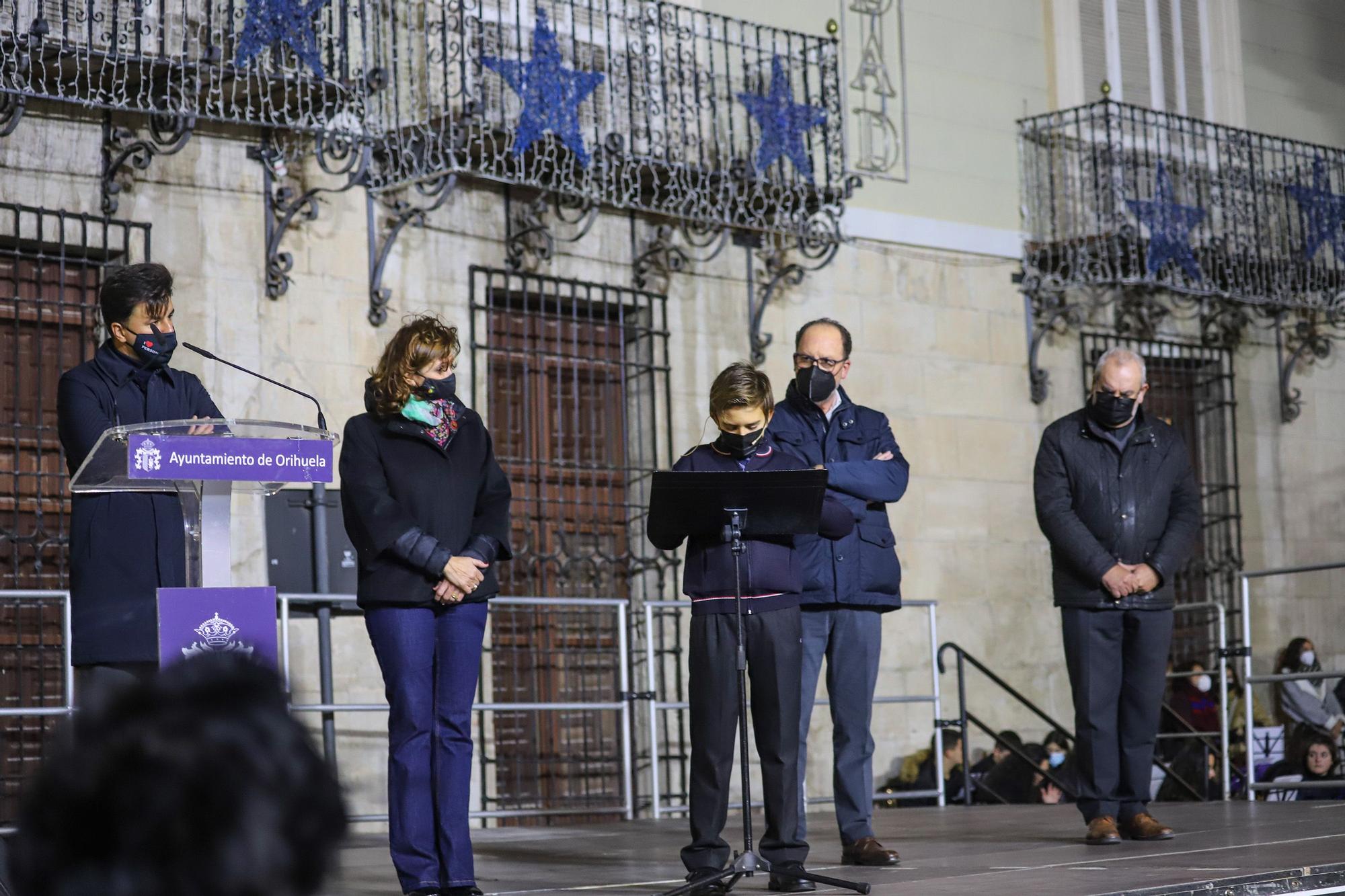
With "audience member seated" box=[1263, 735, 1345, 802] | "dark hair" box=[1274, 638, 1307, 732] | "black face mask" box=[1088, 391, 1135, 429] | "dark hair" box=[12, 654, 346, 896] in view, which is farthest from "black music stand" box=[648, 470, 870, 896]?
"dark hair" box=[1274, 638, 1307, 732]

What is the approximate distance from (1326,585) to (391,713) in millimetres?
10498

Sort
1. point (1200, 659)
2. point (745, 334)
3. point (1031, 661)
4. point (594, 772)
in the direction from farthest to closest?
point (1200, 659), point (1031, 661), point (745, 334), point (594, 772)

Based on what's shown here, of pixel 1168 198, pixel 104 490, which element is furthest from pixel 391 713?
pixel 1168 198

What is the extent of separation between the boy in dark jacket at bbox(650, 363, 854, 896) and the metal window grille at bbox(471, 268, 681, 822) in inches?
187

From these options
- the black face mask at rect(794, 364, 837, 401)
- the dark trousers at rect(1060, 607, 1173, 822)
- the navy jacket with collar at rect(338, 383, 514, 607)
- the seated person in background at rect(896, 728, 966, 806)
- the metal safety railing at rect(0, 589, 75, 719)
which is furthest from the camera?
the seated person in background at rect(896, 728, 966, 806)

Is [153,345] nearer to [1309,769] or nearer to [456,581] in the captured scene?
[456,581]

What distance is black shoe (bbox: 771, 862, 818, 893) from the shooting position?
480 centimetres

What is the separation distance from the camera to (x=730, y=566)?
A: 16.0 feet

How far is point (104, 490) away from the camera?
4.24 meters

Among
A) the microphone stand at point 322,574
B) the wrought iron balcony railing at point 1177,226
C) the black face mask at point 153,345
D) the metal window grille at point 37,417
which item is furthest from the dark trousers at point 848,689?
the wrought iron balcony railing at point 1177,226

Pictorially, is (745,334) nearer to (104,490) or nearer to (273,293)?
(273,293)

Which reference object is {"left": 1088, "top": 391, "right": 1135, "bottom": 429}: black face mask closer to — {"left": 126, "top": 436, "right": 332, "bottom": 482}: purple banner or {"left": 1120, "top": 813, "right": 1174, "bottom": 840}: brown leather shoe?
{"left": 1120, "top": 813, "right": 1174, "bottom": 840}: brown leather shoe

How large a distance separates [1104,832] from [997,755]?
4.63 metres

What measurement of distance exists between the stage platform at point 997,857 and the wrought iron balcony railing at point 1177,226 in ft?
15.8
